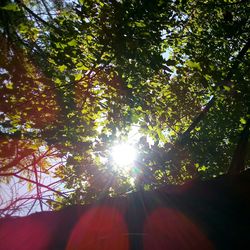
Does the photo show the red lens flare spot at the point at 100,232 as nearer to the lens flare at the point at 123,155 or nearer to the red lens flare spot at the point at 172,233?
the red lens flare spot at the point at 172,233

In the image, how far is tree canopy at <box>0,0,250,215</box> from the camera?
5.42 metres

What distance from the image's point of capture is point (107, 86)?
282 inches

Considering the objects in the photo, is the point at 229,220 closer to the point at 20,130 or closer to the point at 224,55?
the point at 20,130

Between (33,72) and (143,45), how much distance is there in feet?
11.4

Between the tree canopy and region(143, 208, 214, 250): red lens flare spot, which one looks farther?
the tree canopy

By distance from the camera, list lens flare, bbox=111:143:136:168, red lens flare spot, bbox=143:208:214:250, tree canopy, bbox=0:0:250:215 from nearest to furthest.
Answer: red lens flare spot, bbox=143:208:214:250 < tree canopy, bbox=0:0:250:215 < lens flare, bbox=111:143:136:168

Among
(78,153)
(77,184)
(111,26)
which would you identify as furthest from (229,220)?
(77,184)

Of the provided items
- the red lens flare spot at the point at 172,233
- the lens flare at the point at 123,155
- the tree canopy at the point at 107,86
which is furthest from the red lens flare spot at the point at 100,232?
the lens flare at the point at 123,155

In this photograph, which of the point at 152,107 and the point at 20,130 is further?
the point at 152,107

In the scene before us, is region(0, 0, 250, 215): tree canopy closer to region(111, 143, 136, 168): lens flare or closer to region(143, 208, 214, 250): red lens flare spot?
region(111, 143, 136, 168): lens flare

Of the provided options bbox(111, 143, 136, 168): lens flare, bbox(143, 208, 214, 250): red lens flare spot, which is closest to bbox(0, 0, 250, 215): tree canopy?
bbox(111, 143, 136, 168): lens flare

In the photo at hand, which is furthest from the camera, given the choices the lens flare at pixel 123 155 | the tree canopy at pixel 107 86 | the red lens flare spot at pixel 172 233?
the lens flare at pixel 123 155

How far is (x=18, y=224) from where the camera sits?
119 inches

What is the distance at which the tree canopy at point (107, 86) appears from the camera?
542cm
